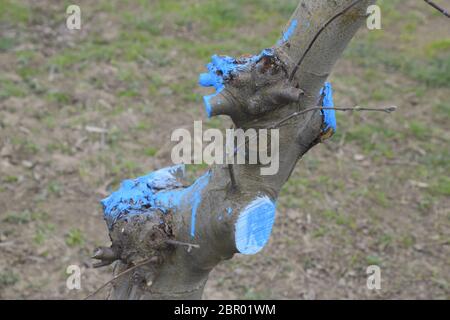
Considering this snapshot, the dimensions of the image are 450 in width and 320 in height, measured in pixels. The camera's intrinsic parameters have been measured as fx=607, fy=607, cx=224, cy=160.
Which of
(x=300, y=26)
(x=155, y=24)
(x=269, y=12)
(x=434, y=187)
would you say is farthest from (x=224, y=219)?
(x=269, y=12)

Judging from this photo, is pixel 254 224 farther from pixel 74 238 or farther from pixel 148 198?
pixel 74 238

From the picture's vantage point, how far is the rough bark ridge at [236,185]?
182 centimetres

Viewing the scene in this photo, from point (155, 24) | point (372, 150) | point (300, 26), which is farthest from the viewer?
point (155, 24)

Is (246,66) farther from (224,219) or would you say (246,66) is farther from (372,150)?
(372,150)

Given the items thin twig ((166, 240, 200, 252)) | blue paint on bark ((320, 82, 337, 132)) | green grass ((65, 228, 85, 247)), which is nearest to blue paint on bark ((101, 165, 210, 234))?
thin twig ((166, 240, 200, 252))

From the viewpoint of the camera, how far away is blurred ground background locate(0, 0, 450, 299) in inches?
153

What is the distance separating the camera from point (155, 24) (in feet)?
19.9

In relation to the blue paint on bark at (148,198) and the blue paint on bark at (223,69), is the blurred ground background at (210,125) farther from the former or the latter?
the blue paint on bark at (223,69)

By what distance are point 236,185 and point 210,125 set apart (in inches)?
120

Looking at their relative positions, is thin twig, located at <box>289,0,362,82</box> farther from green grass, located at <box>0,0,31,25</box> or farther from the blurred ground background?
green grass, located at <box>0,0,31,25</box>

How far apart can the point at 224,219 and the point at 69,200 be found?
2.54m

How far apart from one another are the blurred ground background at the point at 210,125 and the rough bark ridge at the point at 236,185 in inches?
59.6

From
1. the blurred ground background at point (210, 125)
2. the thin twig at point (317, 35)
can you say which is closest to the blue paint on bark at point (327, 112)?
the thin twig at point (317, 35)

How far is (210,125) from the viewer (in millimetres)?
4996
